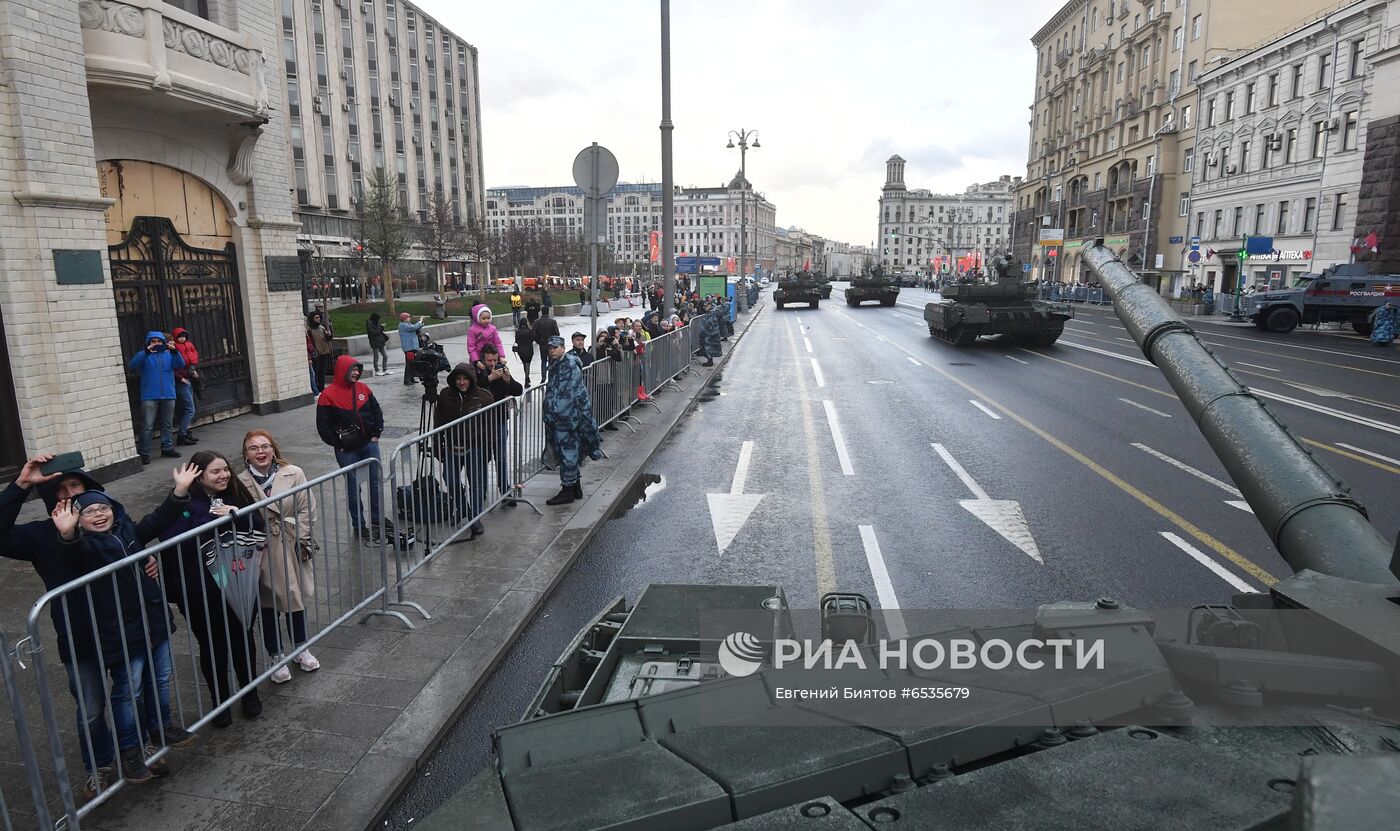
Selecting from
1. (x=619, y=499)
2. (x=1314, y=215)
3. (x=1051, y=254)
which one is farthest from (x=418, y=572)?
(x=1051, y=254)

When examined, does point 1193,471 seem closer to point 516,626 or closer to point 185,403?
point 516,626

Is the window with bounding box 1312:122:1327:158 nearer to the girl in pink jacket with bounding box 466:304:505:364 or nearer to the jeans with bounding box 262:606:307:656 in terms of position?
the girl in pink jacket with bounding box 466:304:505:364

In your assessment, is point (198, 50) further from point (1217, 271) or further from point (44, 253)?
point (1217, 271)

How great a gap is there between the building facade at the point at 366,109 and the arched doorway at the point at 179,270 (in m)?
39.9

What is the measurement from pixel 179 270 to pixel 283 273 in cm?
173

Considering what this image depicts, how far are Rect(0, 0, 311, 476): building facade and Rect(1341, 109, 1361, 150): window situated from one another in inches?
1697

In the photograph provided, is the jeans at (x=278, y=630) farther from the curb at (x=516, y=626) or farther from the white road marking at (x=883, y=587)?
the white road marking at (x=883, y=587)

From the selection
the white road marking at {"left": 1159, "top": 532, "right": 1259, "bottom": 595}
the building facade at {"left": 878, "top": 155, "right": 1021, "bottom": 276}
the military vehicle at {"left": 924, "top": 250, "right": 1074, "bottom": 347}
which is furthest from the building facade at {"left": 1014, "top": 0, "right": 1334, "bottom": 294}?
the building facade at {"left": 878, "top": 155, "right": 1021, "bottom": 276}

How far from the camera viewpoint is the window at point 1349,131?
3622 centimetres

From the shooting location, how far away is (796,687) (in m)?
2.18

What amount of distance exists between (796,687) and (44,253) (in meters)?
10.5

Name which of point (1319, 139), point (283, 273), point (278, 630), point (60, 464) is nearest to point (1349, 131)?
point (1319, 139)

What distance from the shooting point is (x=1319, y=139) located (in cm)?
3909

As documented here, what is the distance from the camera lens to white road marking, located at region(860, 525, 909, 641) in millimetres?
5387
